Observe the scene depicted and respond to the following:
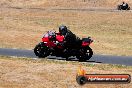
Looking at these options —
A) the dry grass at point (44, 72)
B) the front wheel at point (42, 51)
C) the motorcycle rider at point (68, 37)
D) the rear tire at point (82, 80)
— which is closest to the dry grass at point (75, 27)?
the motorcycle rider at point (68, 37)

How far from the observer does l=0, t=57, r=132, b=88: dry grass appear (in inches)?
818

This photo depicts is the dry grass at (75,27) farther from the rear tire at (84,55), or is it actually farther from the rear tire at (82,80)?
the rear tire at (82,80)

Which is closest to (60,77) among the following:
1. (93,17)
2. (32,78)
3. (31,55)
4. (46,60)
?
(32,78)

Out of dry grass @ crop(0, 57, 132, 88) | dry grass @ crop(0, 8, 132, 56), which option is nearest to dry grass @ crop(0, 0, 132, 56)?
dry grass @ crop(0, 8, 132, 56)

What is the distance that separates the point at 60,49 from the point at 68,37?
3.57ft

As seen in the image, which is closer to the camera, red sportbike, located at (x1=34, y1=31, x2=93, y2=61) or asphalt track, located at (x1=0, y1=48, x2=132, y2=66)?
red sportbike, located at (x1=34, y1=31, x2=93, y2=61)

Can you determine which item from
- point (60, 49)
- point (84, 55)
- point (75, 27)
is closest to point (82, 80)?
point (84, 55)

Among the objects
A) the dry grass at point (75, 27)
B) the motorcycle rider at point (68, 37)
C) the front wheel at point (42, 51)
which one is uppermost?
the motorcycle rider at point (68, 37)

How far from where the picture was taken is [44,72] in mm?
22797

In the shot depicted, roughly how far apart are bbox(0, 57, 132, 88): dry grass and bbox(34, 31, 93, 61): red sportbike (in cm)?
129

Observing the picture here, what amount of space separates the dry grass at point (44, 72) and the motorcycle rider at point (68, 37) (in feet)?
5.14

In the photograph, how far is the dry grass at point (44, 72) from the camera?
20.8 metres

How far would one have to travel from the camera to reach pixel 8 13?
59219 millimetres

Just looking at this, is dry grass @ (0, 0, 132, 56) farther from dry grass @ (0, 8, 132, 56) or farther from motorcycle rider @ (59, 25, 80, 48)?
motorcycle rider @ (59, 25, 80, 48)
